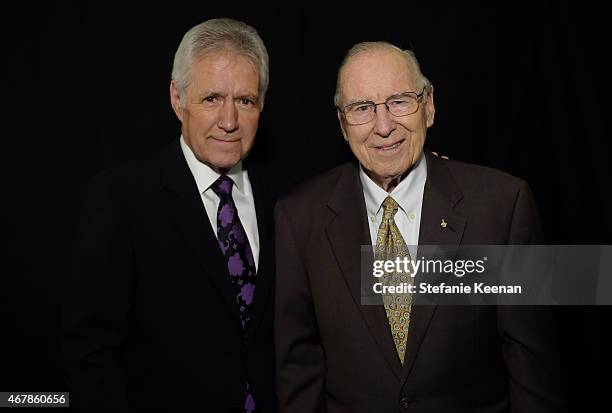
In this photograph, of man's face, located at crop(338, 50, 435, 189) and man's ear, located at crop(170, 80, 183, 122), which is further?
man's ear, located at crop(170, 80, 183, 122)

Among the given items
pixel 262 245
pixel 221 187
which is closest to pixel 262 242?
pixel 262 245

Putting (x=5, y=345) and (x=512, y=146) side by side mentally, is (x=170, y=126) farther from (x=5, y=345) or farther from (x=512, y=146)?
(x=512, y=146)

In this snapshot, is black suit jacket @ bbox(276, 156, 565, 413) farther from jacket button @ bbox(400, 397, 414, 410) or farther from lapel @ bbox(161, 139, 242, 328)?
lapel @ bbox(161, 139, 242, 328)

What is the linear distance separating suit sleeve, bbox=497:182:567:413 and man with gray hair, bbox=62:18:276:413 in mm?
825

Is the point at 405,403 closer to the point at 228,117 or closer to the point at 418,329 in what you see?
the point at 418,329

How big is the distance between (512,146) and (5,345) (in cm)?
240

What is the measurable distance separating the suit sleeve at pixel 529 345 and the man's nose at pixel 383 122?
44cm

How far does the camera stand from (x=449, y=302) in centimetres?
185

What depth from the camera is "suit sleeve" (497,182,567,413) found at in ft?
6.04

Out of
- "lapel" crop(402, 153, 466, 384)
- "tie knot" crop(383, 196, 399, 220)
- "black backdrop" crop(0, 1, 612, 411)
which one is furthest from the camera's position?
"black backdrop" crop(0, 1, 612, 411)

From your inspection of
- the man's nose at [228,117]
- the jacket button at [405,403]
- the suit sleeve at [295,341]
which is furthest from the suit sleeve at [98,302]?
the jacket button at [405,403]

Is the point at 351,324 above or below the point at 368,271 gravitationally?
below

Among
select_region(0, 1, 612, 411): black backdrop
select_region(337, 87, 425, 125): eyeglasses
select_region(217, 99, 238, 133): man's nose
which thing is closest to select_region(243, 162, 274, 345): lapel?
select_region(0, 1, 612, 411): black backdrop

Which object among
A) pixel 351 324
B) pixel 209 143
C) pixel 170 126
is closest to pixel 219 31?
pixel 209 143
